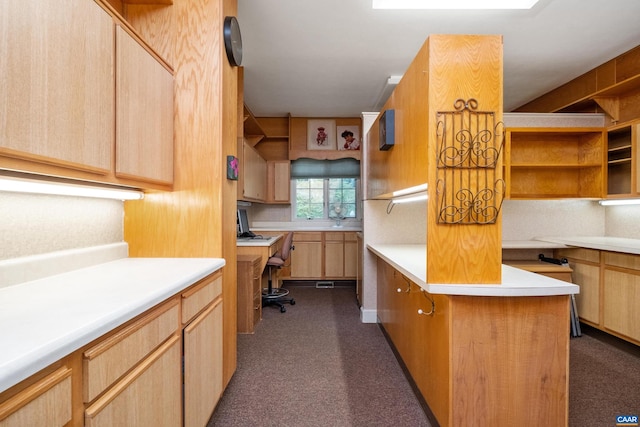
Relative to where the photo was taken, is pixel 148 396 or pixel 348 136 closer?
pixel 148 396

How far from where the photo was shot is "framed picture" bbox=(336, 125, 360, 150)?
507 cm

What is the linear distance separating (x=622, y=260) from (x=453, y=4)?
99.9 inches

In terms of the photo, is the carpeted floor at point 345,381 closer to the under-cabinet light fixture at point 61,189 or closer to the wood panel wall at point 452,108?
the wood panel wall at point 452,108

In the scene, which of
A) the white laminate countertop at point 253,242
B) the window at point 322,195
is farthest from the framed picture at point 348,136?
the white laminate countertop at point 253,242

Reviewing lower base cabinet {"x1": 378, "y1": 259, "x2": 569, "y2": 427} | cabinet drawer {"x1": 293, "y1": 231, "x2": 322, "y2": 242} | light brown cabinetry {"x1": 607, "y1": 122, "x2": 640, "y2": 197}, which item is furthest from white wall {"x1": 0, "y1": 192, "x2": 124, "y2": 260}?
light brown cabinetry {"x1": 607, "y1": 122, "x2": 640, "y2": 197}

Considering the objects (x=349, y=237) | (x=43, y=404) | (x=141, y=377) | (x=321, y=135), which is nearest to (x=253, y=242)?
(x=349, y=237)

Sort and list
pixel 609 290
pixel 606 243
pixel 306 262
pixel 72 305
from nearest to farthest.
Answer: pixel 72 305 → pixel 609 290 → pixel 606 243 → pixel 306 262

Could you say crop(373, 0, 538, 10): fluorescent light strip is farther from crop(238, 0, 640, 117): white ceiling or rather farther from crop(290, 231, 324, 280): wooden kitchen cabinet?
crop(290, 231, 324, 280): wooden kitchen cabinet

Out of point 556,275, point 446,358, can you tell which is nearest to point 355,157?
point 556,275

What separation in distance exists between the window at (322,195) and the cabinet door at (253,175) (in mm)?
686

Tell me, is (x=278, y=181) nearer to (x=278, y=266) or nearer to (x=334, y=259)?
(x=334, y=259)

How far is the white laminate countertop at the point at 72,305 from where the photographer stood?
632 millimetres

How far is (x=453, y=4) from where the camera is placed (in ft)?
7.59

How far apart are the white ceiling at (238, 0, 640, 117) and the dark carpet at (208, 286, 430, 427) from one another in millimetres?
2705
